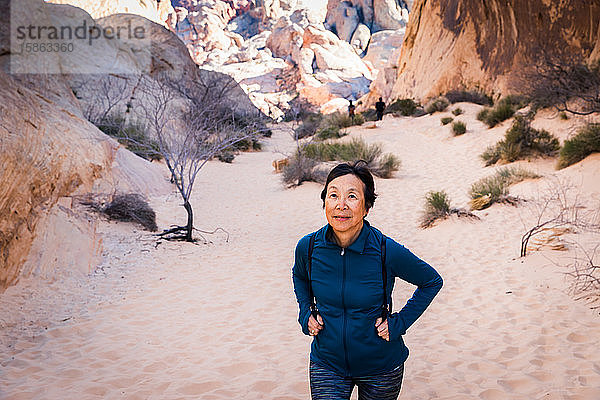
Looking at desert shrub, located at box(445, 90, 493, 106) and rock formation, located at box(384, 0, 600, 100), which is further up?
rock formation, located at box(384, 0, 600, 100)

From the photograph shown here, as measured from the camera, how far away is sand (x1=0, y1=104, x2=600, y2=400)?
9.74 feet

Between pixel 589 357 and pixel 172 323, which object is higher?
pixel 589 357

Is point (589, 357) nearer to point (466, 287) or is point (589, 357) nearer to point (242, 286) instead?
point (466, 287)

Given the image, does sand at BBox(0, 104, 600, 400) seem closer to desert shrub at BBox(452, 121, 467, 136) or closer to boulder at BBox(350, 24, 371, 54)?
desert shrub at BBox(452, 121, 467, 136)

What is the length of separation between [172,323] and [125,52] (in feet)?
61.9

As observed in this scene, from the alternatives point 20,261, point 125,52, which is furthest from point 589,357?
point 125,52

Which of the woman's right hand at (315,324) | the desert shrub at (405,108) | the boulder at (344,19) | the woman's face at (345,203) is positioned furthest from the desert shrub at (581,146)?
the boulder at (344,19)

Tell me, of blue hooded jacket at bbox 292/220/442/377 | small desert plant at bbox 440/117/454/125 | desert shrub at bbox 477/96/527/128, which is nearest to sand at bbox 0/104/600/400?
blue hooded jacket at bbox 292/220/442/377

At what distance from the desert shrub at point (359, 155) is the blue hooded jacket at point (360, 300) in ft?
31.5

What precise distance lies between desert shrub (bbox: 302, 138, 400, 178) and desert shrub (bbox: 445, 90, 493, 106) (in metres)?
9.30

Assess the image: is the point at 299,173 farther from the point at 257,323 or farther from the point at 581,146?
the point at 257,323

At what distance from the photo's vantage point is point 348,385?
169cm

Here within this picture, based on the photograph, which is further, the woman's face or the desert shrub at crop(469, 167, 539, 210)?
the desert shrub at crop(469, 167, 539, 210)

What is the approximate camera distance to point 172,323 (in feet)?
13.6
